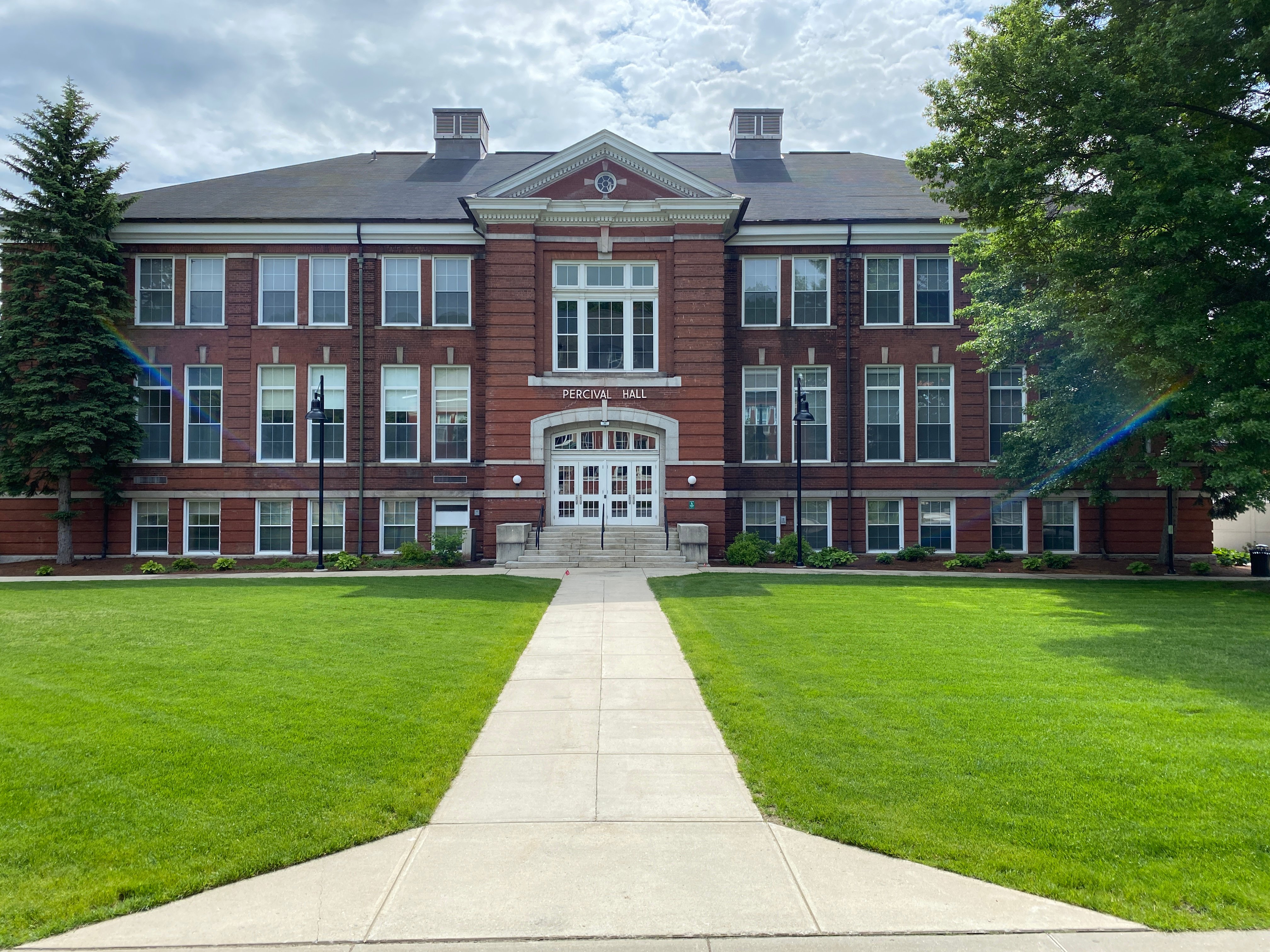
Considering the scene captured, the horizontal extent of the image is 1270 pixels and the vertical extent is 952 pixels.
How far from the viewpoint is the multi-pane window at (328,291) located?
2733cm

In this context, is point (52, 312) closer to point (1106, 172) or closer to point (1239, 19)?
point (1106, 172)

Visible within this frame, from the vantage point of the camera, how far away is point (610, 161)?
994 inches

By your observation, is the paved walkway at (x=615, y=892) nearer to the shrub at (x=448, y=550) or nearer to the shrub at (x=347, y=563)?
the shrub at (x=448, y=550)

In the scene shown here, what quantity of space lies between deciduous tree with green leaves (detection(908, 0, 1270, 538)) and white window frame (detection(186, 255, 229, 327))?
22.2 meters

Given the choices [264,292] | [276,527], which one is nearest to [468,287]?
[264,292]

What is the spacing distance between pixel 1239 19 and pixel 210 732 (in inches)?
783

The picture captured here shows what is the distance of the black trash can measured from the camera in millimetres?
22578

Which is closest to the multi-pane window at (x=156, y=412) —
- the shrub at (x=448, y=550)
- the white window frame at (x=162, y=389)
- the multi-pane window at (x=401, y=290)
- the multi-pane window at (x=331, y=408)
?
the white window frame at (x=162, y=389)

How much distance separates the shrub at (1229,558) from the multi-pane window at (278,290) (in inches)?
1229

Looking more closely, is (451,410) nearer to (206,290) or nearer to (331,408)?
(331,408)

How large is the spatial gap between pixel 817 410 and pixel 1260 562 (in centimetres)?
1316

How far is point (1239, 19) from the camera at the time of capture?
14.9m

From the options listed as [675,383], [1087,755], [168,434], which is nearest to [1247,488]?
[1087,755]

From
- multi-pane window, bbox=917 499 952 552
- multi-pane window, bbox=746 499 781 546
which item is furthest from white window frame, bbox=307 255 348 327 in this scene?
multi-pane window, bbox=917 499 952 552
